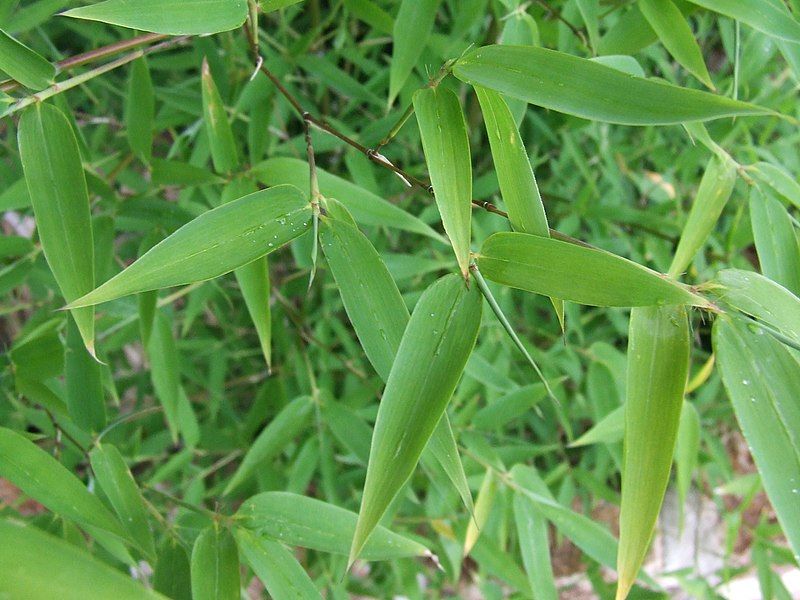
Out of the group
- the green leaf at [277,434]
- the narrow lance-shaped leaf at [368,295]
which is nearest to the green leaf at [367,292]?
the narrow lance-shaped leaf at [368,295]

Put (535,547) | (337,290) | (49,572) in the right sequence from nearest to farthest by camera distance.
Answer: (49,572)
(535,547)
(337,290)

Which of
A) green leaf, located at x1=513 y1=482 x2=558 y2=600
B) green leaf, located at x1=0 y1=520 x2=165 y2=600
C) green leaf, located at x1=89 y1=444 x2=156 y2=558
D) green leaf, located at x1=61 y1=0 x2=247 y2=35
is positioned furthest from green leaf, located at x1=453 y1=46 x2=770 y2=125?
green leaf, located at x1=513 y1=482 x2=558 y2=600

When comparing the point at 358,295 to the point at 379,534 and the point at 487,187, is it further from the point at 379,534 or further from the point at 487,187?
the point at 487,187

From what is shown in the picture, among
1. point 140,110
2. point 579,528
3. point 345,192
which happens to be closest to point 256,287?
point 345,192

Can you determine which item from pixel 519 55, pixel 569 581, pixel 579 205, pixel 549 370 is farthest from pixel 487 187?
pixel 569 581

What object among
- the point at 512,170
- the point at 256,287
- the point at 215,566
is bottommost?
the point at 215,566

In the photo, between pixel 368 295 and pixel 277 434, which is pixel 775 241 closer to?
pixel 368 295

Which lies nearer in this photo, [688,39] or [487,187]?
[688,39]

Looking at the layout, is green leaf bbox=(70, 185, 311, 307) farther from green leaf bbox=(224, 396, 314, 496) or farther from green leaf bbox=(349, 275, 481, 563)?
green leaf bbox=(224, 396, 314, 496)
